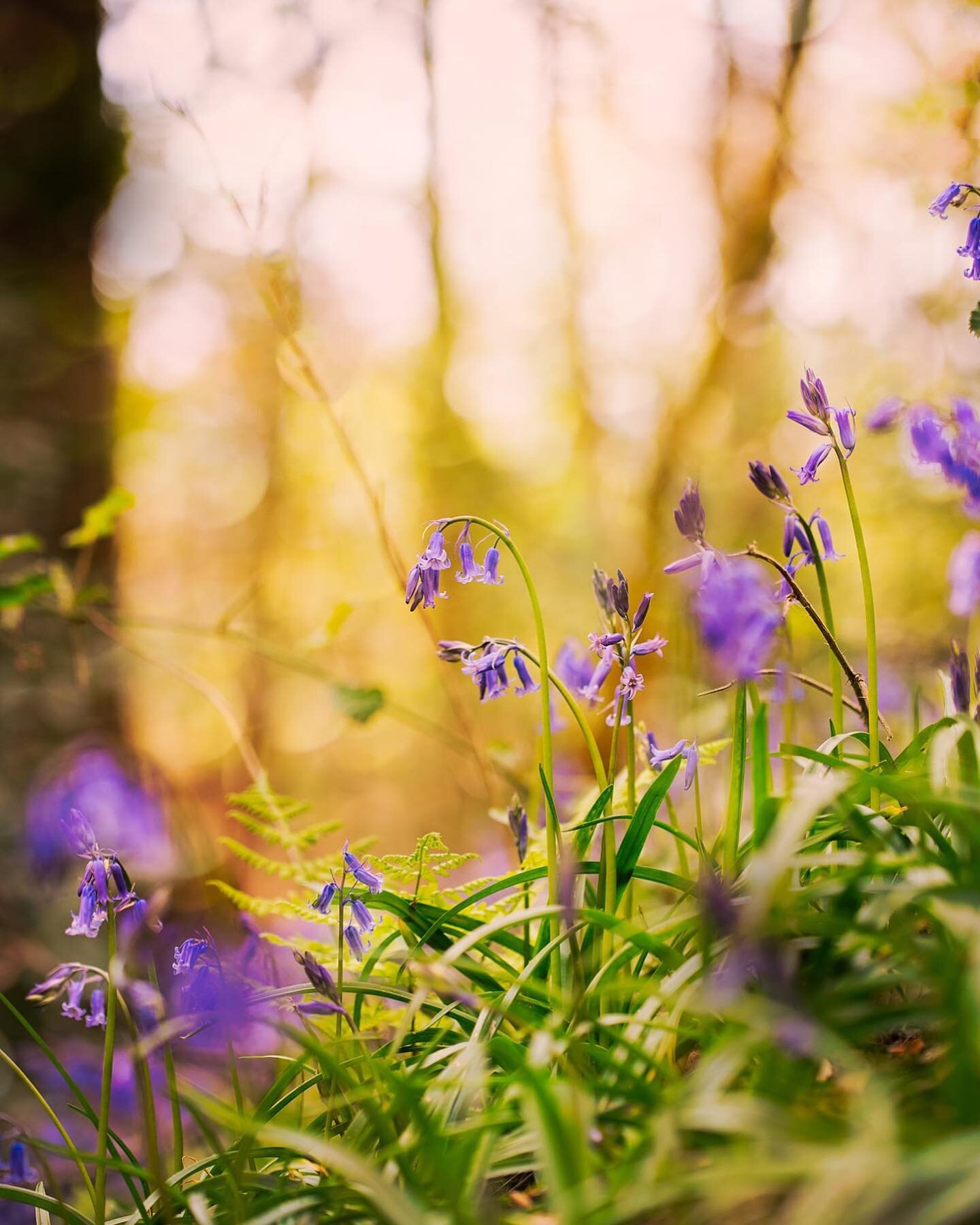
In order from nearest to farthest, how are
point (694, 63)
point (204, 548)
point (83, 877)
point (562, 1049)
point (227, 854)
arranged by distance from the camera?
A: point (562, 1049) → point (83, 877) → point (227, 854) → point (694, 63) → point (204, 548)

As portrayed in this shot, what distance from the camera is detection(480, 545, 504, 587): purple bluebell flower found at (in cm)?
156

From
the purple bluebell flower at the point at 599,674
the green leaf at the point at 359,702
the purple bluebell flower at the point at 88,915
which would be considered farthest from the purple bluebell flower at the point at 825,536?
the purple bluebell flower at the point at 88,915

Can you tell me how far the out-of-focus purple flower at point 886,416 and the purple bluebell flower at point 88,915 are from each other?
140 cm

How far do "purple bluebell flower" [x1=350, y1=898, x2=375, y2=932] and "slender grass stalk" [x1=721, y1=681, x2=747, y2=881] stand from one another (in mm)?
633

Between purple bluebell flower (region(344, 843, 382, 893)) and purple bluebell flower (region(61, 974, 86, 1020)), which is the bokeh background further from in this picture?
purple bluebell flower (region(344, 843, 382, 893))

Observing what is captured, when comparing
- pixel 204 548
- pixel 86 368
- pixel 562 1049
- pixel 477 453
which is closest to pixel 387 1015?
pixel 562 1049

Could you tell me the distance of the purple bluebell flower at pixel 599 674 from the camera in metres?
1.46

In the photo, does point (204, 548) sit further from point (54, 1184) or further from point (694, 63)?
point (54, 1184)

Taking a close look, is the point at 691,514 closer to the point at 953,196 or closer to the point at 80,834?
the point at 953,196

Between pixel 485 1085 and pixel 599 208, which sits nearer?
pixel 485 1085

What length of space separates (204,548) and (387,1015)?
1579 centimetres

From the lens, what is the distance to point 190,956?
1318mm

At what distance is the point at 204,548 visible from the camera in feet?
53.0

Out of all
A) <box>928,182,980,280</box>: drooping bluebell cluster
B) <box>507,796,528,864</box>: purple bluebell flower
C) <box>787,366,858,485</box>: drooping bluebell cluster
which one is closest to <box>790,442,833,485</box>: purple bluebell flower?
<box>787,366,858,485</box>: drooping bluebell cluster
